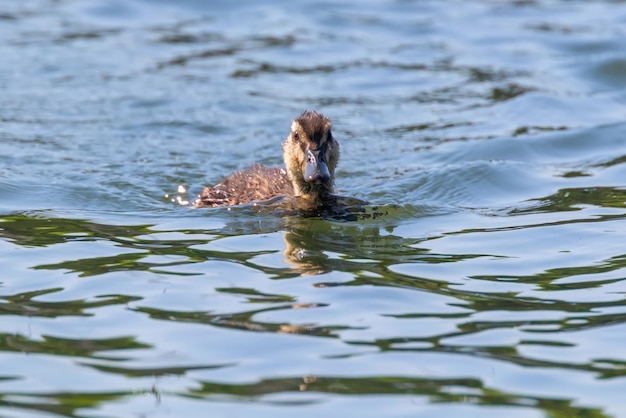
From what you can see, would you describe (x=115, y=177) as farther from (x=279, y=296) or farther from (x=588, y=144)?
(x=588, y=144)

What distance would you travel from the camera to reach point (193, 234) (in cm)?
902

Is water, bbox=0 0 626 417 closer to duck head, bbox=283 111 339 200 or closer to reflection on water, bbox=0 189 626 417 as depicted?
reflection on water, bbox=0 189 626 417

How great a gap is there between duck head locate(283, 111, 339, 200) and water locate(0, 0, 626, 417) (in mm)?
426

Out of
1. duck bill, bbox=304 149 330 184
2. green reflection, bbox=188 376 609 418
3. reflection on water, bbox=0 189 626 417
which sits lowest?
green reflection, bbox=188 376 609 418

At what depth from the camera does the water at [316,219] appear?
5.85 meters

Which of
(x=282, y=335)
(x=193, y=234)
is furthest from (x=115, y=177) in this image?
(x=282, y=335)

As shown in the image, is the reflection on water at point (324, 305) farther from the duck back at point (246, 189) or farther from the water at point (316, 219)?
the duck back at point (246, 189)

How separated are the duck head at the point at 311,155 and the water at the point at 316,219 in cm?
43

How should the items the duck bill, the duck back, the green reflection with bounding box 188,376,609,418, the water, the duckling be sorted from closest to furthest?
the green reflection with bounding box 188,376,609,418
the water
the duck bill
the duckling
the duck back

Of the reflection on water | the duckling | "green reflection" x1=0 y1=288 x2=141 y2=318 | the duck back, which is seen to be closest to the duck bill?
the duckling

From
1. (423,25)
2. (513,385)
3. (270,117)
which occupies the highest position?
(423,25)

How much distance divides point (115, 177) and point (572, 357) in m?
6.15

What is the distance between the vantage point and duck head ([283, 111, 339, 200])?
9094 millimetres

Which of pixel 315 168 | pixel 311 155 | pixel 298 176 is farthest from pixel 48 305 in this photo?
pixel 298 176
